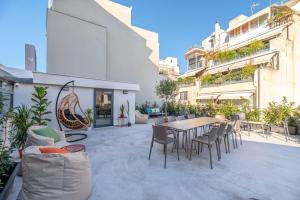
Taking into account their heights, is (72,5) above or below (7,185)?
above

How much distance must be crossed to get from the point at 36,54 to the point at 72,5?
6242mm

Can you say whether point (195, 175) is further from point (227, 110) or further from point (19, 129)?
point (227, 110)

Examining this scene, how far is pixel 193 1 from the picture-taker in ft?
44.9

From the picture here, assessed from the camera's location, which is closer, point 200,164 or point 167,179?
point 167,179

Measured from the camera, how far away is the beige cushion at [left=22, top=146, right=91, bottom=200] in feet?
7.16

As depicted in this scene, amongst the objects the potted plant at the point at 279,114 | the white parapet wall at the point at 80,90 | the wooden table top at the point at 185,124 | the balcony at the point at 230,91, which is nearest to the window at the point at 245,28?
the balcony at the point at 230,91

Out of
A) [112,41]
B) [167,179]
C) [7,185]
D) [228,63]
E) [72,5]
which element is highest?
[72,5]

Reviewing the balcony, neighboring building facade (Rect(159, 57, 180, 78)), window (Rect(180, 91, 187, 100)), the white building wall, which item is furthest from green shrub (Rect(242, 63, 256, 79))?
neighboring building facade (Rect(159, 57, 180, 78))

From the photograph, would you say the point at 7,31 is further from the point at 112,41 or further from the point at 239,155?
the point at 239,155

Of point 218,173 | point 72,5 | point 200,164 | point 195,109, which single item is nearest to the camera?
point 218,173

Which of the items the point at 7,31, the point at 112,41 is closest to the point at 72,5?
the point at 112,41

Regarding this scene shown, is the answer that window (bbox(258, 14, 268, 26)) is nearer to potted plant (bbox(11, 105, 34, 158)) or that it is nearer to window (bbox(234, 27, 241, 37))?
window (bbox(234, 27, 241, 37))

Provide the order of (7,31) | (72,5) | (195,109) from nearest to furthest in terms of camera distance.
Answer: (7,31)
(72,5)
(195,109)

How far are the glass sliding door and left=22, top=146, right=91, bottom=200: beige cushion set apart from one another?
6.74 m
